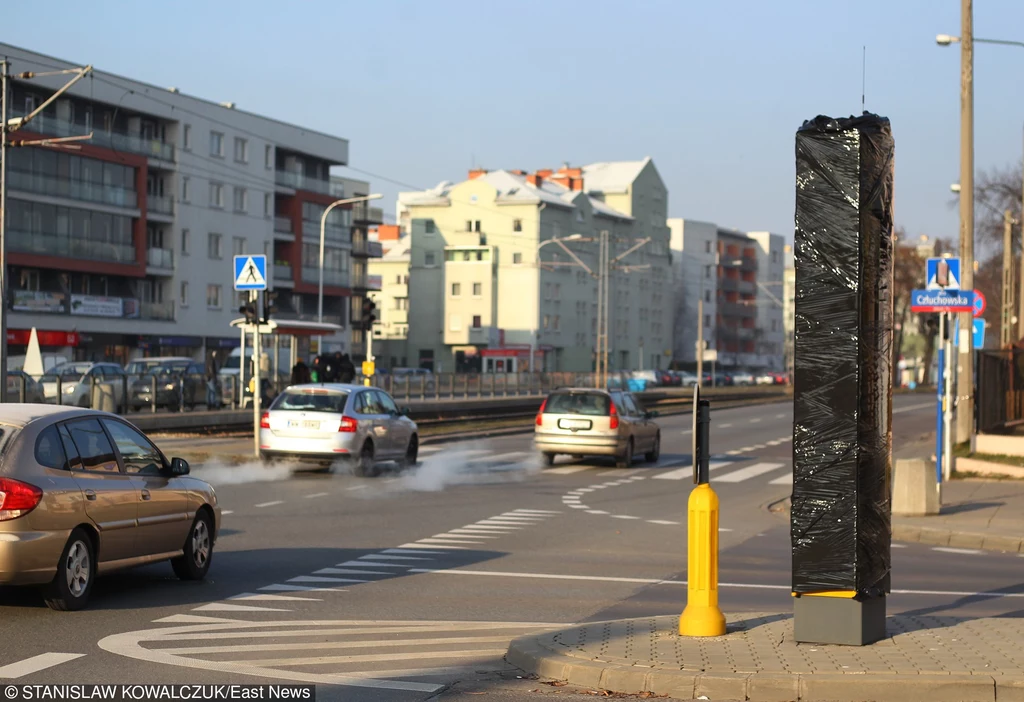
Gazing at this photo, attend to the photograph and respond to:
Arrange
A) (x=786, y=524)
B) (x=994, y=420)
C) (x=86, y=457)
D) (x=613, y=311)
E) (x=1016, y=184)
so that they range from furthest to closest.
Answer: (x=613, y=311)
(x=1016, y=184)
(x=994, y=420)
(x=786, y=524)
(x=86, y=457)

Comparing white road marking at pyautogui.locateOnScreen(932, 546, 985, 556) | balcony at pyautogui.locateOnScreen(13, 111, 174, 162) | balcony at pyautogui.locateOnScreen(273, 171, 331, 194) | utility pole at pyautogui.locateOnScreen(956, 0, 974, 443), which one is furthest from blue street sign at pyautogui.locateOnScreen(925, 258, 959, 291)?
balcony at pyautogui.locateOnScreen(273, 171, 331, 194)

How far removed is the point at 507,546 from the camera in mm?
15820

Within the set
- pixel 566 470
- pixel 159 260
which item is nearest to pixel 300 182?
pixel 159 260

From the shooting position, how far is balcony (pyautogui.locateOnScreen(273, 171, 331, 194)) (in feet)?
292

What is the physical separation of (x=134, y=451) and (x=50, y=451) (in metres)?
1.29

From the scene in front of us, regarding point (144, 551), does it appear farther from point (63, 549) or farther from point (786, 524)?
point (786, 524)

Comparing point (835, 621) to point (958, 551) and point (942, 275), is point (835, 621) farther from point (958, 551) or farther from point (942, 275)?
point (942, 275)

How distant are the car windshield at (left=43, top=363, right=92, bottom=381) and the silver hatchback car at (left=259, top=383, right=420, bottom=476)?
555 inches

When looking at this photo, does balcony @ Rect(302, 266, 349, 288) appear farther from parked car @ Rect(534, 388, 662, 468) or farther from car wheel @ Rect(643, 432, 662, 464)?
parked car @ Rect(534, 388, 662, 468)

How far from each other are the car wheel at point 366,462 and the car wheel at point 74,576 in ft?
46.4

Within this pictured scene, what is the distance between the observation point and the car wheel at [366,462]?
24719 millimetres

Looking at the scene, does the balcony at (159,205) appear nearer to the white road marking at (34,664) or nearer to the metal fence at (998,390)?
the metal fence at (998,390)

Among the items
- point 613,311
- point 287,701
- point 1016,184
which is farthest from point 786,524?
point 613,311

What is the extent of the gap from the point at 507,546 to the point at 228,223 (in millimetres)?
70735
